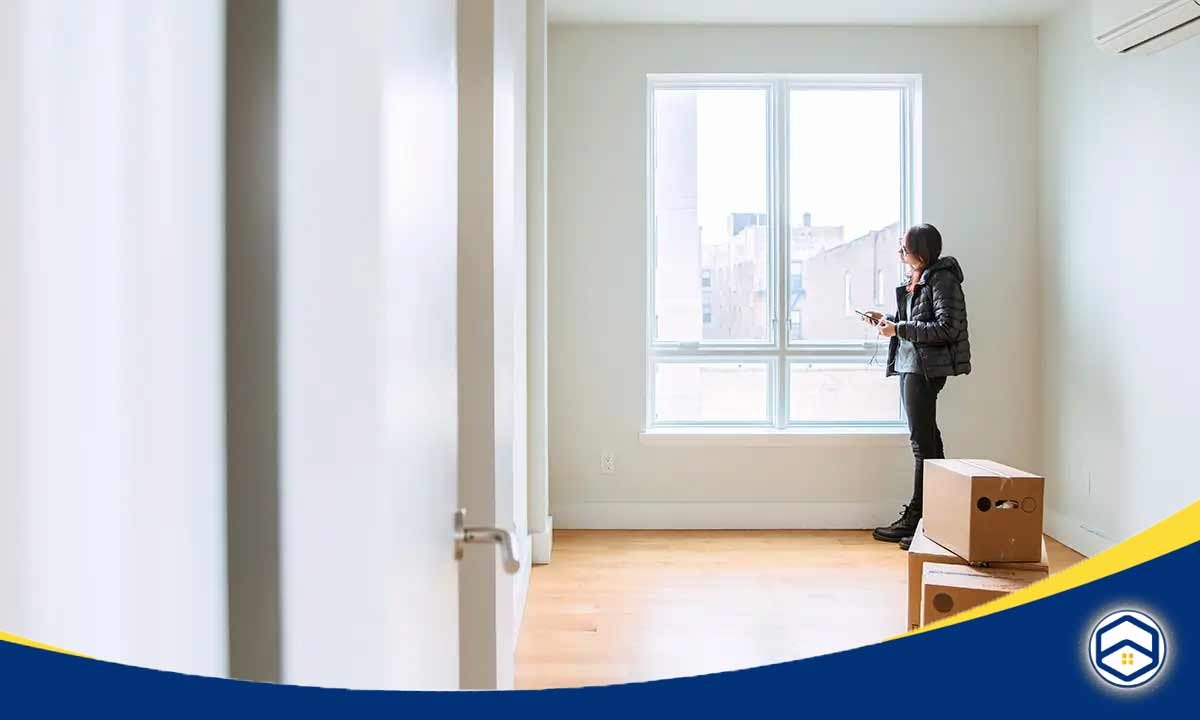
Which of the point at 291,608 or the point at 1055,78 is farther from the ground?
the point at 1055,78

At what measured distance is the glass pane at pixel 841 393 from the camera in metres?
4.61

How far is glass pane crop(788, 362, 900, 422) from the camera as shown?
4.61 meters

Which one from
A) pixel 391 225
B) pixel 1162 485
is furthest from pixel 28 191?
pixel 1162 485

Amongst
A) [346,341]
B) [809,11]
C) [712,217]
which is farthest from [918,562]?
[809,11]

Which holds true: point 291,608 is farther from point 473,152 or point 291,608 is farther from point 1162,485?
point 1162,485

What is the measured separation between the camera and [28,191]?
35cm

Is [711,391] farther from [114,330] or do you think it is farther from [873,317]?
[114,330]

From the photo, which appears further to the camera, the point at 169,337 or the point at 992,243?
the point at 992,243

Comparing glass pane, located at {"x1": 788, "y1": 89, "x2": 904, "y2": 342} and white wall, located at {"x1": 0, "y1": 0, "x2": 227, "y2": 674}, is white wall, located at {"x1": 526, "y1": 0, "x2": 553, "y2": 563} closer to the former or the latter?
glass pane, located at {"x1": 788, "y1": 89, "x2": 904, "y2": 342}

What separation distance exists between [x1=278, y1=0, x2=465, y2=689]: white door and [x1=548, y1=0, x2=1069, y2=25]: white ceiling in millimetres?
3719

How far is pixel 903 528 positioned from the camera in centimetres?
421

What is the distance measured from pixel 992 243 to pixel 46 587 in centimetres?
472

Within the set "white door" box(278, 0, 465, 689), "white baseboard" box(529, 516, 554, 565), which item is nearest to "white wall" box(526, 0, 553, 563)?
"white baseboard" box(529, 516, 554, 565)

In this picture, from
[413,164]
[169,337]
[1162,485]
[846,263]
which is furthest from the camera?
[846,263]
